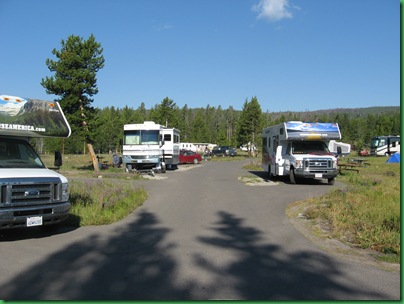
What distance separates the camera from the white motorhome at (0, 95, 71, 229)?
24.2ft

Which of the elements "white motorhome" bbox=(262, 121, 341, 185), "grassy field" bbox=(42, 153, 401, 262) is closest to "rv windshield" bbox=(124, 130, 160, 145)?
"white motorhome" bbox=(262, 121, 341, 185)

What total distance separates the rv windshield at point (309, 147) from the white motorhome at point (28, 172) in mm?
12842

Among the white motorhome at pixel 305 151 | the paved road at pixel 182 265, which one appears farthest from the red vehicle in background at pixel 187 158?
the paved road at pixel 182 265

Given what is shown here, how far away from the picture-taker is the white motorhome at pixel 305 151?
1888 cm

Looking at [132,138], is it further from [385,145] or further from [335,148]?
[385,145]

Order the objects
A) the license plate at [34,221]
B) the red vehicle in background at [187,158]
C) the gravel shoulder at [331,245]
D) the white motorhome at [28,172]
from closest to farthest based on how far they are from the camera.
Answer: the gravel shoulder at [331,245], the white motorhome at [28,172], the license plate at [34,221], the red vehicle in background at [187,158]

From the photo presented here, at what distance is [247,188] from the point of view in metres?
17.8

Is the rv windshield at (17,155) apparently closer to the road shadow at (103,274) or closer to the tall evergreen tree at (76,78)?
the road shadow at (103,274)

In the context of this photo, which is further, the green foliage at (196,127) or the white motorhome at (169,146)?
the green foliage at (196,127)

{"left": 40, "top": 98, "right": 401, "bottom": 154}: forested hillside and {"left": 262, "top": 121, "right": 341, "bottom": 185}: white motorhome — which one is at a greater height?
{"left": 40, "top": 98, "right": 401, "bottom": 154}: forested hillside

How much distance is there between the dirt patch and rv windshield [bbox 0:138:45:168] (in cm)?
619

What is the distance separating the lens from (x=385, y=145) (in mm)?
57406

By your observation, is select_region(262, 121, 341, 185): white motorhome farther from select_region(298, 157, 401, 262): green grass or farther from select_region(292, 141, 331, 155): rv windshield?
select_region(298, 157, 401, 262): green grass

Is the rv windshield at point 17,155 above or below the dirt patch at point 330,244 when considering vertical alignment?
above
